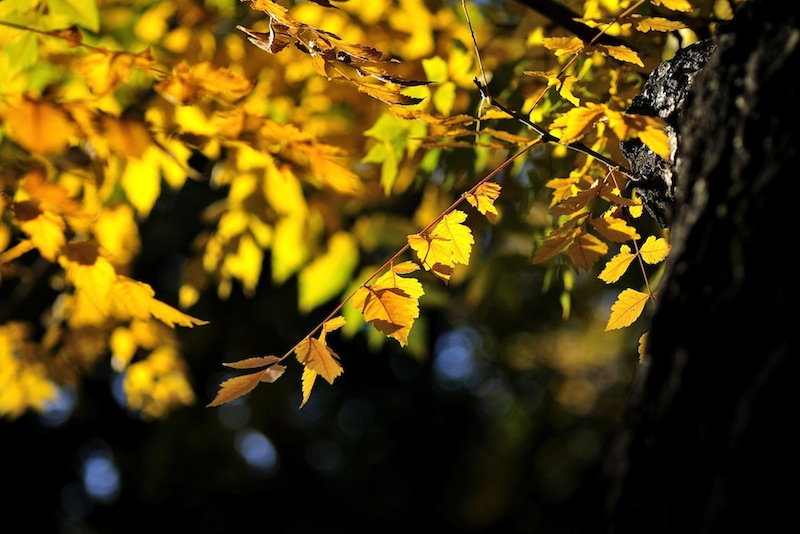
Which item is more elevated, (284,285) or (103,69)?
(103,69)

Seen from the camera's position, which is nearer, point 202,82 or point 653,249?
point 653,249

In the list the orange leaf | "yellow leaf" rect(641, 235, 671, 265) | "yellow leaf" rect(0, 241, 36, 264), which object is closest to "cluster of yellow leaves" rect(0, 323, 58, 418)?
"yellow leaf" rect(0, 241, 36, 264)

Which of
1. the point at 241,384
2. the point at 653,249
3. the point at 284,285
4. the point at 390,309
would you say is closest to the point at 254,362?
the point at 241,384

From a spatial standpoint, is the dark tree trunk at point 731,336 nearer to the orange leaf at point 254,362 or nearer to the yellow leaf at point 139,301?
the orange leaf at point 254,362

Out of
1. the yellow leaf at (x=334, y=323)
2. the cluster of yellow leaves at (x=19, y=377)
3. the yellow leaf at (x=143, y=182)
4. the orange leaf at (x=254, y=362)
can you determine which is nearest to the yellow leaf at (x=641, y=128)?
the yellow leaf at (x=334, y=323)

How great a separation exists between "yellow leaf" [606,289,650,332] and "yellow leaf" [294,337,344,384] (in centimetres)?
48

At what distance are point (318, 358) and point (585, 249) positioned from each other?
1.61ft

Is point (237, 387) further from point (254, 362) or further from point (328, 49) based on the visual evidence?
→ point (328, 49)

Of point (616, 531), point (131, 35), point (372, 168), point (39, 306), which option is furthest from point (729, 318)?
point (39, 306)

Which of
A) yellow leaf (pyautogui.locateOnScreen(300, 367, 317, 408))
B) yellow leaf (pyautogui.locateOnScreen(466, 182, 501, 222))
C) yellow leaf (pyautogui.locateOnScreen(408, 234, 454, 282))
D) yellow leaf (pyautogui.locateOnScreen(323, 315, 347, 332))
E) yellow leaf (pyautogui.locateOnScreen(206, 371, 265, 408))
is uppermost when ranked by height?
yellow leaf (pyautogui.locateOnScreen(466, 182, 501, 222))

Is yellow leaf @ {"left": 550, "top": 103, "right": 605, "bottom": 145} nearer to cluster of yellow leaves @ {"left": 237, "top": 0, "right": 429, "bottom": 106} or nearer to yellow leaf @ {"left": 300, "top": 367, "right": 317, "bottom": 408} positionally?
cluster of yellow leaves @ {"left": 237, "top": 0, "right": 429, "bottom": 106}

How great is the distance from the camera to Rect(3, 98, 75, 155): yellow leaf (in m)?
1.19

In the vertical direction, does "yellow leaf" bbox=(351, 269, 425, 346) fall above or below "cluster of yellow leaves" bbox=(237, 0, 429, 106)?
below

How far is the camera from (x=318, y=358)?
1228 mm
